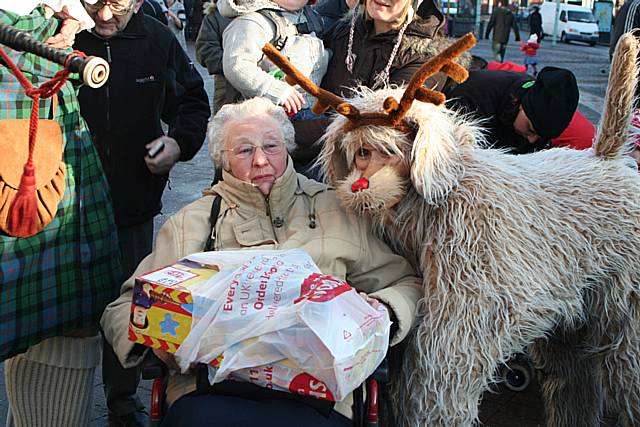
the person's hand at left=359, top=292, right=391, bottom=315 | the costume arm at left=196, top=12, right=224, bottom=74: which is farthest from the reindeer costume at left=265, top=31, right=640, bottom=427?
the costume arm at left=196, top=12, right=224, bottom=74

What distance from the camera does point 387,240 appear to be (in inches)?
105

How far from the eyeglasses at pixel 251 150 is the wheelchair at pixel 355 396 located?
79 cm

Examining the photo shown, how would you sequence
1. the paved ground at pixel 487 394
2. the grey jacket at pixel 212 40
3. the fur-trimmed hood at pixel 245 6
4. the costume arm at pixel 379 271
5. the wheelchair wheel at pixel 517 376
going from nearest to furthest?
the costume arm at pixel 379 271 → the fur-trimmed hood at pixel 245 6 → the paved ground at pixel 487 394 → the wheelchair wheel at pixel 517 376 → the grey jacket at pixel 212 40

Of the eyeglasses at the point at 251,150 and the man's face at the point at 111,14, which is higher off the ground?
the man's face at the point at 111,14

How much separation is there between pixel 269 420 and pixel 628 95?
1.60 m

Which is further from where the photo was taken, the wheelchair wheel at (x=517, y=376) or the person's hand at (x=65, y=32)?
the wheelchair wheel at (x=517, y=376)

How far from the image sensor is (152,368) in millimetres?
2293

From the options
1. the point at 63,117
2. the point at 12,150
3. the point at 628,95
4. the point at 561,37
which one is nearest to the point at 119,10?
the point at 63,117

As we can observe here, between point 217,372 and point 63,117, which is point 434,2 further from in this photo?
point 217,372

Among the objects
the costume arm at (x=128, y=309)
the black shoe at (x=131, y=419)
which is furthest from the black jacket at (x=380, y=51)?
the black shoe at (x=131, y=419)

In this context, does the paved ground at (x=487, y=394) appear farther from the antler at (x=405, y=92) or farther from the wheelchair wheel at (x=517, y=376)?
the antler at (x=405, y=92)

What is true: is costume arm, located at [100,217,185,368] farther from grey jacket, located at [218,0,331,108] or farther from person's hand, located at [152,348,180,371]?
grey jacket, located at [218,0,331,108]

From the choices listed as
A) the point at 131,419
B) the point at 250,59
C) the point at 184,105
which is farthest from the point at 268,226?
the point at 131,419

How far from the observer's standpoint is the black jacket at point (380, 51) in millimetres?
2986
